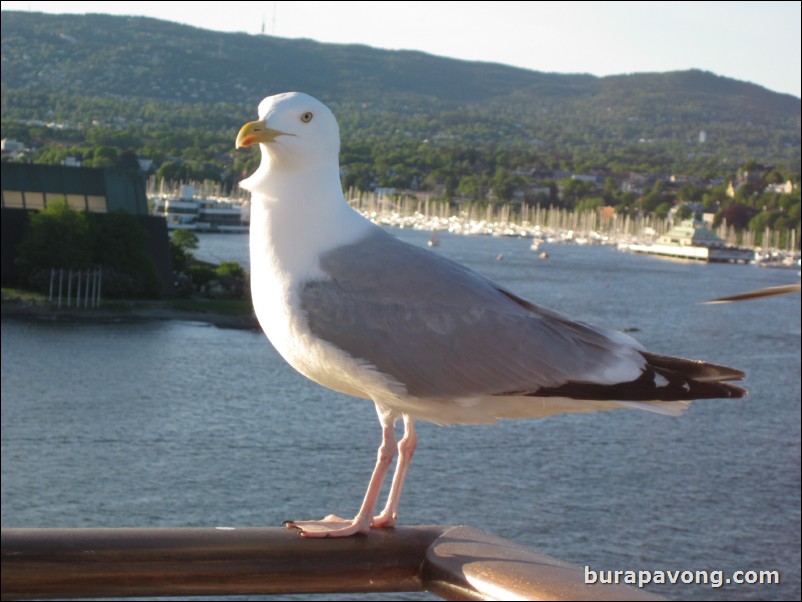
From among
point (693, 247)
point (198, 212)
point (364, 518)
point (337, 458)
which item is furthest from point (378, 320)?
point (693, 247)

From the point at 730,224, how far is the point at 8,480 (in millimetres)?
78825

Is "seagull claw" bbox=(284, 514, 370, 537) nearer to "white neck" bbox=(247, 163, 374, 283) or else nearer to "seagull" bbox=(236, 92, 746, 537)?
"seagull" bbox=(236, 92, 746, 537)

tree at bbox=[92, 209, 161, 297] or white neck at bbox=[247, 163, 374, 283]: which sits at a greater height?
white neck at bbox=[247, 163, 374, 283]

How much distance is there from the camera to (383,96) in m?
88.4

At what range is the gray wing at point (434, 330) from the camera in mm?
2002

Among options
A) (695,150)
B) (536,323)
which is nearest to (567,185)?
(695,150)

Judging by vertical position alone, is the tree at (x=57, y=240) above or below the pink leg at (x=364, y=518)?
below

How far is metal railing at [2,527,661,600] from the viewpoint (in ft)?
4.92

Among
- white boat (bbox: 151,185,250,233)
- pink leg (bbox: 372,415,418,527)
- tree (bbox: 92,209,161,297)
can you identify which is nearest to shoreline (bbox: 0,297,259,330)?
tree (bbox: 92,209,161,297)

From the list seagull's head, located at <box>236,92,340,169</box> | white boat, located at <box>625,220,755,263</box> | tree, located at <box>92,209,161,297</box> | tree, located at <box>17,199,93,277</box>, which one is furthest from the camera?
white boat, located at <box>625,220,755,263</box>

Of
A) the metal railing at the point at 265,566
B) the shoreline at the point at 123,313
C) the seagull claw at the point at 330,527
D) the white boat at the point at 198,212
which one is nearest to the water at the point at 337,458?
the shoreline at the point at 123,313

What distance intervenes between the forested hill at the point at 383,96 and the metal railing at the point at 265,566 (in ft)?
117

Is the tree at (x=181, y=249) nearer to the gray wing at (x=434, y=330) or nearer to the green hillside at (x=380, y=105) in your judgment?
the green hillside at (x=380, y=105)

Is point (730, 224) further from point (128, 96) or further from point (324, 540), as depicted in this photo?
point (324, 540)
